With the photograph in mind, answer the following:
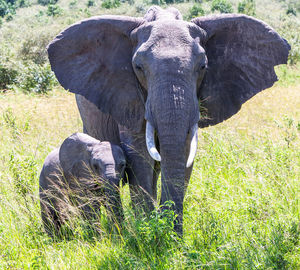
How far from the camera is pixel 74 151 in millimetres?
4266

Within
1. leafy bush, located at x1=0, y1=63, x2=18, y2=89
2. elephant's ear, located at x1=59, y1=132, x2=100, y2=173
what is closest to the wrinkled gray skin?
elephant's ear, located at x1=59, y1=132, x2=100, y2=173

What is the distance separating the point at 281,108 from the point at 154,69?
6.08m

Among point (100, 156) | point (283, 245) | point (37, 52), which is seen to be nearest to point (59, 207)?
point (100, 156)

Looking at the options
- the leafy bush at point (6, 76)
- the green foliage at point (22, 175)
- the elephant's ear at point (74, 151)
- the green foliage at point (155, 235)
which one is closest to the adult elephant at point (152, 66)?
the green foliage at point (155, 235)

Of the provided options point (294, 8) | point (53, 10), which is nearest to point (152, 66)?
point (53, 10)

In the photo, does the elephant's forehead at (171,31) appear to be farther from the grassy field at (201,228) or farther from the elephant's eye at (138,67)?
the grassy field at (201,228)

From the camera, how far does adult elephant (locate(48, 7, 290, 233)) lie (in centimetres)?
364

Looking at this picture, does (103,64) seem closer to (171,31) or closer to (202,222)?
(171,31)

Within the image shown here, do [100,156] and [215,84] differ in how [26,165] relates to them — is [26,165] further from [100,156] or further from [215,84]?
[215,84]

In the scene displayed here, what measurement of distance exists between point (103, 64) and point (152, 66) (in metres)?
0.84

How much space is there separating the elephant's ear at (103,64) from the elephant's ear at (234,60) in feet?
1.98

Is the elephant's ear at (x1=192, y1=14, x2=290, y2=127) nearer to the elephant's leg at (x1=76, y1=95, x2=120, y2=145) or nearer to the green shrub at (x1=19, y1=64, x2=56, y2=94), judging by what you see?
the elephant's leg at (x1=76, y1=95, x2=120, y2=145)

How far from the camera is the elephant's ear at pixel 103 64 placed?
415 cm

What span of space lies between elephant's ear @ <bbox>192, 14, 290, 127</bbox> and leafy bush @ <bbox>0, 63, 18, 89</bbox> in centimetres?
1179
